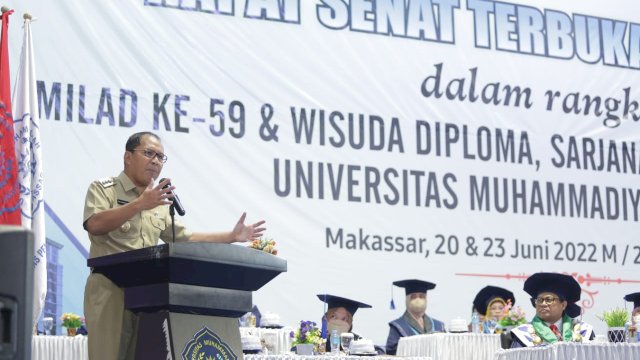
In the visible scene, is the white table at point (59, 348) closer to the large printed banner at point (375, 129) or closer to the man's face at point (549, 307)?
the large printed banner at point (375, 129)

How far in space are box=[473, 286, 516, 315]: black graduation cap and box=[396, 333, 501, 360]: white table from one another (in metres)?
1.48

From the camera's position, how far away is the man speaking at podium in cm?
297

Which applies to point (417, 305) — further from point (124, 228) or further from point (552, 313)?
point (124, 228)

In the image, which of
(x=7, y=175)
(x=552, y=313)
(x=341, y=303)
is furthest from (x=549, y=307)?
(x=7, y=175)

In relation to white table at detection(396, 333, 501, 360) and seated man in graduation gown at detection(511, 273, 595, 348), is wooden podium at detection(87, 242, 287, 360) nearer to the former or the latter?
seated man in graduation gown at detection(511, 273, 595, 348)

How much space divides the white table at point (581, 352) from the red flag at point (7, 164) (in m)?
2.91

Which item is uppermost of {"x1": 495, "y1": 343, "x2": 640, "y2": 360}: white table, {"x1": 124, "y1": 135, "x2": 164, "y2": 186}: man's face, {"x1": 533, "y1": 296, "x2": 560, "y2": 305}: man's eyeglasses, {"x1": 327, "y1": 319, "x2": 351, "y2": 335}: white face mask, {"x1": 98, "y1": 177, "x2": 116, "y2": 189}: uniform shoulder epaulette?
{"x1": 124, "y1": 135, "x2": 164, "y2": 186}: man's face

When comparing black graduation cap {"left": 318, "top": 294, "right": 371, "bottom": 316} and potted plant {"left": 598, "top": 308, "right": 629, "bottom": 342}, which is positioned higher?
black graduation cap {"left": 318, "top": 294, "right": 371, "bottom": 316}

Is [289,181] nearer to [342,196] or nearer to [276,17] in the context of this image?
[342,196]

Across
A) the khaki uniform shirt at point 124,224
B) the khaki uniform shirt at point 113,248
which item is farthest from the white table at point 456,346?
the khaki uniform shirt at point 124,224

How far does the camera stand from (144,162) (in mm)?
3242

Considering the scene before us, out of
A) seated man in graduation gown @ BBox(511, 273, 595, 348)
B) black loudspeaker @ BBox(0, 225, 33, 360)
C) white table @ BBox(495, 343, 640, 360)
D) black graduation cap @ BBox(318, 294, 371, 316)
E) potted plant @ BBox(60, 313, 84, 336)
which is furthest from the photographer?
black graduation cap @ BBox(318, 294, 371, 316)

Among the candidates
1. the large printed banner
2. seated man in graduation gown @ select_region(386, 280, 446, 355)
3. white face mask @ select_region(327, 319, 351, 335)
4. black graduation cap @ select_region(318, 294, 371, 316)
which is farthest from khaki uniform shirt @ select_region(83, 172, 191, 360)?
seated man in graduation gown @ select_region(386, 280, 446, 355)

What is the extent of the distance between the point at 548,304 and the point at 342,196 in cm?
239
